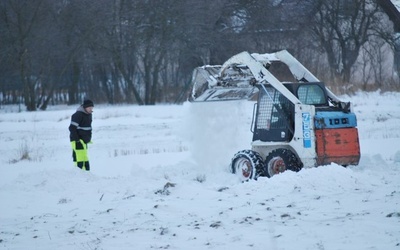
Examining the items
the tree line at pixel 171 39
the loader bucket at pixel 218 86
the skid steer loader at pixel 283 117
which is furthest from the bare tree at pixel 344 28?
the skid steer loader at pixel 283 117

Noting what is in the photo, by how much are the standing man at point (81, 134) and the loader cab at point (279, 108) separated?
3485mm

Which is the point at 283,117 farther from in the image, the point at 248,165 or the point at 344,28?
the point at 344,28

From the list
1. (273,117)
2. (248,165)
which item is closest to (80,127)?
(248,165)

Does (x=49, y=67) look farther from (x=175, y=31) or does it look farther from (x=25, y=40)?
(x=175, y=31)

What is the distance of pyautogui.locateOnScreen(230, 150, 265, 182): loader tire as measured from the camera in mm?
11594

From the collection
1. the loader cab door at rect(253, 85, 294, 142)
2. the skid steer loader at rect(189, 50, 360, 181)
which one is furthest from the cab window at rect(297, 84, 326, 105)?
the loader cab door at rect(253, 85, 294, 142)

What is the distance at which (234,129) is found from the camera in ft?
46.7

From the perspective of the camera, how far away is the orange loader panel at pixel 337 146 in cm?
1107

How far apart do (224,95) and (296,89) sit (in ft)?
6.30

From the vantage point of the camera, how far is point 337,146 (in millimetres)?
11164

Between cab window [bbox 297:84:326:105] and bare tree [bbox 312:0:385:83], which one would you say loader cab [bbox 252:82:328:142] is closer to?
cab window [bbox 297:84:326:105]

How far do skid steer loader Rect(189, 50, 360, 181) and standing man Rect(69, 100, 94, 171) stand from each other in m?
2.21

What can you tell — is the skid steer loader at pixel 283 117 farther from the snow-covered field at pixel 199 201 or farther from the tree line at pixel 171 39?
the tree line at pixel 171 39

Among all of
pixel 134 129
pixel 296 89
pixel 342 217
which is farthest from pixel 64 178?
pixel 134 129
